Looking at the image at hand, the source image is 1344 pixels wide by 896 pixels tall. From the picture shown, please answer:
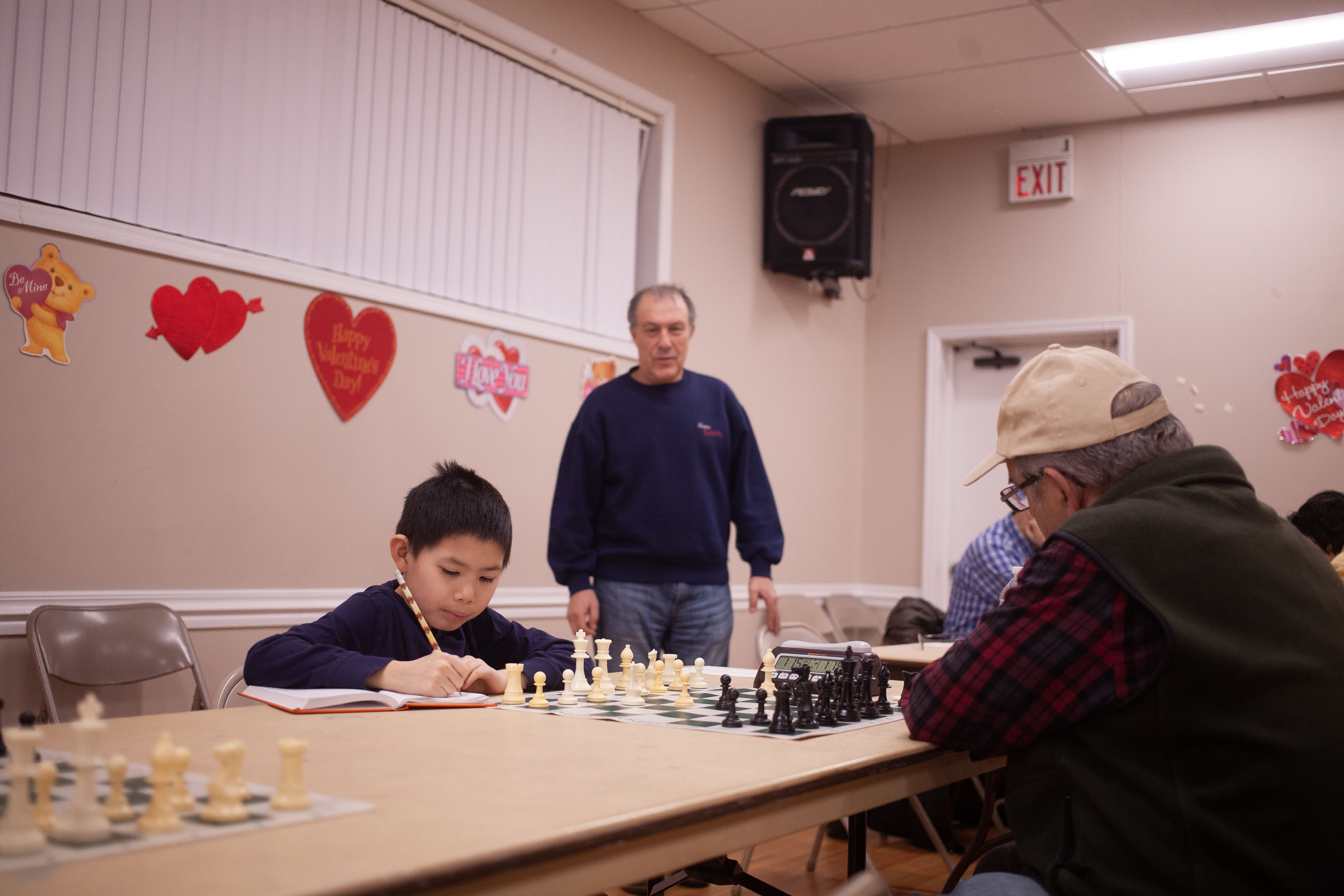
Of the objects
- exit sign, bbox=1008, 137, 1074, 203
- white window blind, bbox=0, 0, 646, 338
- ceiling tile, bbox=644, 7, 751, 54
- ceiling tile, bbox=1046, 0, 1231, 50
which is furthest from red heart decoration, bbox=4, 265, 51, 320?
exit sign, bbox=1008, 137, 1074, 203

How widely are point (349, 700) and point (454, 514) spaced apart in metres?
0.49

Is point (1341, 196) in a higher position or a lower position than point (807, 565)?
higher

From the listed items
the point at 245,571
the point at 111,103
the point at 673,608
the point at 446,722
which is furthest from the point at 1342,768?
the point at 111,103

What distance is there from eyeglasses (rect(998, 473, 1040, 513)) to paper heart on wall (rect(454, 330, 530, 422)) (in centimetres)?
261

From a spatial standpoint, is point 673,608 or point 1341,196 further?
point 1341,196

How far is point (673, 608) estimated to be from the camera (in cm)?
335

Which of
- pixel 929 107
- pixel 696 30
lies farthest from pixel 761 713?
pixel 929 107

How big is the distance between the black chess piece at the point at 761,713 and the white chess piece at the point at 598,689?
30cm

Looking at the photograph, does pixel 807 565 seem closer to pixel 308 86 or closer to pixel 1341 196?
pixel 1341 196

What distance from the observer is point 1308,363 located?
5.48m

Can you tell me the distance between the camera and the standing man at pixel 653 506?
3.34m

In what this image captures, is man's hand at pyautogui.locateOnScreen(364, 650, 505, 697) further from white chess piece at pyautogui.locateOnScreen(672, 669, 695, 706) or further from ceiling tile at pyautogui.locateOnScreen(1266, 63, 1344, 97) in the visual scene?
ceiling tile at pyautogui.locateOnScreen(1266, 63, 1344, 97)

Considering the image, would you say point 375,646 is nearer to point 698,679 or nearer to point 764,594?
point 698,679

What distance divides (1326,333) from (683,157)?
3.27 meters
